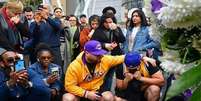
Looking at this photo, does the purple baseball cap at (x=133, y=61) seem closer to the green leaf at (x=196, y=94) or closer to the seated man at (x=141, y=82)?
the seated man at (x=141, y=82)

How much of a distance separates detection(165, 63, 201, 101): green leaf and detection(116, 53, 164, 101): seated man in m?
4.78

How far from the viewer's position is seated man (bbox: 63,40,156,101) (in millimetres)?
6480

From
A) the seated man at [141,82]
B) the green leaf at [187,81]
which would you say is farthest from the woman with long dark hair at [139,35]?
the green leaf at [187,81]

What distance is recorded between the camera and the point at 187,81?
5.36ft

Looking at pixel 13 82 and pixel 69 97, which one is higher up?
pixel 13 82

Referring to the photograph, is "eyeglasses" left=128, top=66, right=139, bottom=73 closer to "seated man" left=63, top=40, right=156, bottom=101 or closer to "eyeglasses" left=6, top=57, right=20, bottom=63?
"seated man" left=63, top=40, right=156, bottom=101

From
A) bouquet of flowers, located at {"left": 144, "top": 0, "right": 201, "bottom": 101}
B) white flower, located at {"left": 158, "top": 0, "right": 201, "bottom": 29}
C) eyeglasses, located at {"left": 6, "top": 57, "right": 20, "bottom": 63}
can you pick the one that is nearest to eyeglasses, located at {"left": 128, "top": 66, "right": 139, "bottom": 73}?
eyeglasses, located at {"left": 6, "top": 57, "right": 20, "bottom": 63}

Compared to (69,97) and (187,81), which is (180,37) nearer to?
(187,81)

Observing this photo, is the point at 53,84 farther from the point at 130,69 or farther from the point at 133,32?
the point at 133,32

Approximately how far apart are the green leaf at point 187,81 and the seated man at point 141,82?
4.78 meters

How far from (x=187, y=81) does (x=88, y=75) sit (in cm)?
495

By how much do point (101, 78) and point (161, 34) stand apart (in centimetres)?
454

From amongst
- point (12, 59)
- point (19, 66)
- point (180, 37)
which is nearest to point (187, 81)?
point (180, 37)

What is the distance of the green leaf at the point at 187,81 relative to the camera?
1.61 metres
